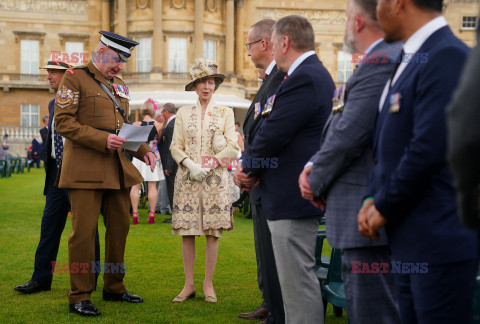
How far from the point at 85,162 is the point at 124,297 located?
1408 millimetres

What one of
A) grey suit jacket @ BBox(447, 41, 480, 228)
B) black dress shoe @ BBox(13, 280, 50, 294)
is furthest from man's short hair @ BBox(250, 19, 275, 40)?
grey suit jacket @ BBox(447, 41, 480, 228)

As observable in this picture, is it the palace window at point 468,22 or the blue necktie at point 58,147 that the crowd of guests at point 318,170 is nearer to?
the blue necktie at point 58,147

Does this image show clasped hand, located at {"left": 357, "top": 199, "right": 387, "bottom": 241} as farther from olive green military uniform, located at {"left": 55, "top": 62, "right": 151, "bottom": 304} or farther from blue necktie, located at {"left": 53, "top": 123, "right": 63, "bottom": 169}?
blue necktie, located at {"left": 53, "top": 123, "right": 63, "bottom": 169}

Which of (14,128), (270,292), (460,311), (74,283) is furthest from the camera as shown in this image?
(14,128)

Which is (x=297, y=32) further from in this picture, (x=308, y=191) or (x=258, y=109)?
(x=308, y=191)

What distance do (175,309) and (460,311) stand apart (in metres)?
3.60

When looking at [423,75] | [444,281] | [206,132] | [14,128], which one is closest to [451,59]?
[423,75]

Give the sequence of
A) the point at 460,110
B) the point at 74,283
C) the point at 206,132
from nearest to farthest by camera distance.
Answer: the point at 460,110
the point at 74,283
the point at 206,132

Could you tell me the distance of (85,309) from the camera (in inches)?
210

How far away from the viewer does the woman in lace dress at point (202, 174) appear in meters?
5.92

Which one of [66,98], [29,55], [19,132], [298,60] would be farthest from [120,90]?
[29,55]

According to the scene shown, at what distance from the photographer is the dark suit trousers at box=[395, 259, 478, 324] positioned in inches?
93.8

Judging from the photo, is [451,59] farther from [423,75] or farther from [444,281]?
[444,281]

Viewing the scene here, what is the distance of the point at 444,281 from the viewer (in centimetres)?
240
